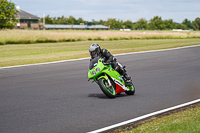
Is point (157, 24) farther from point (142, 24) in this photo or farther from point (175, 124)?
point (175, 124)

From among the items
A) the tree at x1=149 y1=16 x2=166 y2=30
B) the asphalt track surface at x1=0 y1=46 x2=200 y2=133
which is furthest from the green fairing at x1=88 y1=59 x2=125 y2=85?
the tree at x1=149 y1=16 x2=166 y2=30

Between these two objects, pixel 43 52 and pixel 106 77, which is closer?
pixel 106 77

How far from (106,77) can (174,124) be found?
2.66 metres

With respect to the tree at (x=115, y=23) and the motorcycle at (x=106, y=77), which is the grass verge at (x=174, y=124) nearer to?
the motorcycle at (x=106, y=77)

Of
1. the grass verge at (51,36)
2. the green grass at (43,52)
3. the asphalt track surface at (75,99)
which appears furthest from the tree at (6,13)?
the asphalt track surface at (75,99)

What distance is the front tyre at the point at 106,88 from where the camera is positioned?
7832 mm

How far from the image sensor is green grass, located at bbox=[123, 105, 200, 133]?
17.4 feet

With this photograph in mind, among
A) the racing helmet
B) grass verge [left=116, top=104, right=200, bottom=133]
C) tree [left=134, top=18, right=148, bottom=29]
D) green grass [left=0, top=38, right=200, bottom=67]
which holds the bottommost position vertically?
green grass [left=0, top=38, right=200, bottom=67]

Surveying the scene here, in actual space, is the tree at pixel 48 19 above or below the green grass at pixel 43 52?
above

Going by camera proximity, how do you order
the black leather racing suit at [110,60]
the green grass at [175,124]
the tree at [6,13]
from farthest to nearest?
the tree at [6,13], the black leather racing suit at [110,60], the green grass at [175,124]

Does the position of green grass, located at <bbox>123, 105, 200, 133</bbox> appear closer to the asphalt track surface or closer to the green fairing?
the asphalt track surface

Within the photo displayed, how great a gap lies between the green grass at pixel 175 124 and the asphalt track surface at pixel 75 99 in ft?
2.18

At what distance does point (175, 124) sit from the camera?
5.67 m

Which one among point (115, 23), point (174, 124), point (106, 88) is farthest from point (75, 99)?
point (115, 23)
